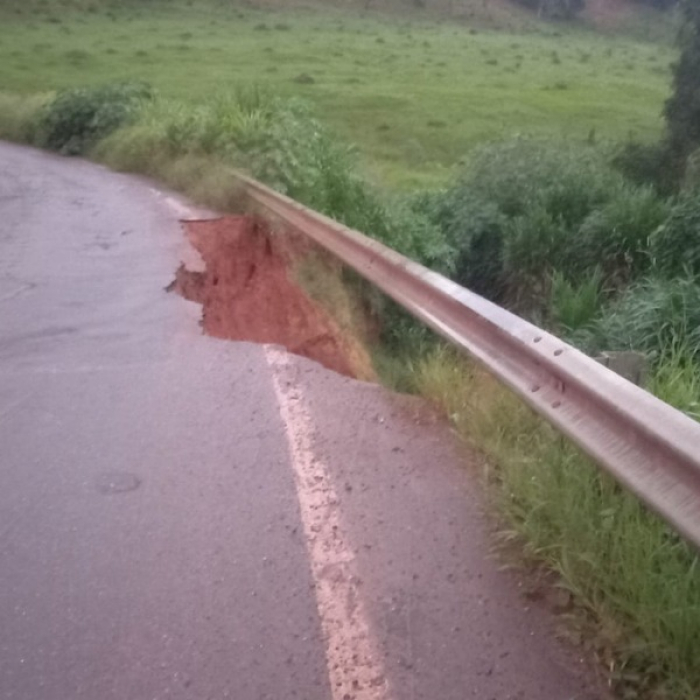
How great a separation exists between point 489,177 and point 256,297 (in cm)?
1236

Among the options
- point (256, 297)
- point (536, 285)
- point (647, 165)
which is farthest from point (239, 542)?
point (647, 165)

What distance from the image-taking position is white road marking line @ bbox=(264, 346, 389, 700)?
11.8 ft

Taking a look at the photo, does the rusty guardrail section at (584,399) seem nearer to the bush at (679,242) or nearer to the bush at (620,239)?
the bush at (679,242)

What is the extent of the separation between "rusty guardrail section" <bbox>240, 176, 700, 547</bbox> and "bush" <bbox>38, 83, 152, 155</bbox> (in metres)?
21.7

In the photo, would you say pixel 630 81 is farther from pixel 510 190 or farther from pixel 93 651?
pixel 93 651

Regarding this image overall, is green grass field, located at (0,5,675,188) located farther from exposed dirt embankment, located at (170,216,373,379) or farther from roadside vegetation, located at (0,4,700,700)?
exposed dirt embankment, located at (170,216,373,379)

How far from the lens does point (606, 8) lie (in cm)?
8638

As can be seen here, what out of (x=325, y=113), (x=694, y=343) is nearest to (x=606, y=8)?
(x=325, y=113)

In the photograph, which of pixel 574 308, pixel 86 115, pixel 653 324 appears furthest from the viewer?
pixel 86 115

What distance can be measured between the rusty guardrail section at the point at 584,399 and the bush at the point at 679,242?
26.8 ft

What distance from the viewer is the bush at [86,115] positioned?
1099 inches

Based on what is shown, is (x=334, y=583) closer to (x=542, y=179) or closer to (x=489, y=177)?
(x=542, y=179)

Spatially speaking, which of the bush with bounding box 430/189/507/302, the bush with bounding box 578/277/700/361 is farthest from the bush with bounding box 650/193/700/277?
the bush with bounding box 430/189/507/302

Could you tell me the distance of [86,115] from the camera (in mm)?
29312
